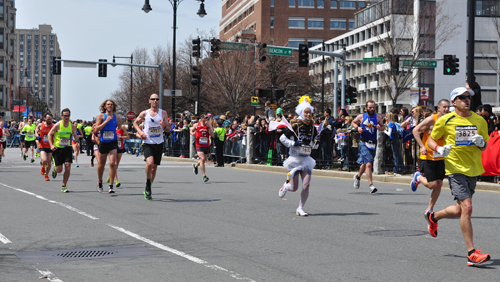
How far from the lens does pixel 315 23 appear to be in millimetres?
110625

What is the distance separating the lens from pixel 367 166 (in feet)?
51.2

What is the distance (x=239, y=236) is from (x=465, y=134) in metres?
3.22

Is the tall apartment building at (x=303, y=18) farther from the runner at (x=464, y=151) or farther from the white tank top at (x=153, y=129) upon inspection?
the runner at (x=464, y=151)

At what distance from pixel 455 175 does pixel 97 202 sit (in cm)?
789

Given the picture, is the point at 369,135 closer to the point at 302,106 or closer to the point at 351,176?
the point at 302,106

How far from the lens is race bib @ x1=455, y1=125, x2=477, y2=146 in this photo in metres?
7.41

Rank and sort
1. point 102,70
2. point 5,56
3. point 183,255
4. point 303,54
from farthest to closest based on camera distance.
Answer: point 5,56 < point 102,70 < point 303,54 < point 183,255

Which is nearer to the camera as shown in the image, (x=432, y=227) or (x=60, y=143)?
(x=432, y=227)

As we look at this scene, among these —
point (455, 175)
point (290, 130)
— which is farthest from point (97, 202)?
point (455, 175)

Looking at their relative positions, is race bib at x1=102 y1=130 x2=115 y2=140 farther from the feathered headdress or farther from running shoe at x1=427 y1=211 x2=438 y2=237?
running shoe at x1=427 y1=211 x2=438 y2=237

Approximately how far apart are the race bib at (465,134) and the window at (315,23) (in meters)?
104

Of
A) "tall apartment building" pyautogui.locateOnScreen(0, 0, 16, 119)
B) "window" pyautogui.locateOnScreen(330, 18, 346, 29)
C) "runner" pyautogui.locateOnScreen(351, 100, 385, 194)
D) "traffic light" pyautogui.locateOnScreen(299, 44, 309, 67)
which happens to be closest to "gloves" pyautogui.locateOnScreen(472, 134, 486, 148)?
"runner" pyautogui.locateOnScreen(351, 100, 385, 194)

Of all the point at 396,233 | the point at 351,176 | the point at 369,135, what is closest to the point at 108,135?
the point at 369,135

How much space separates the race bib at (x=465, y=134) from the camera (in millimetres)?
7406
